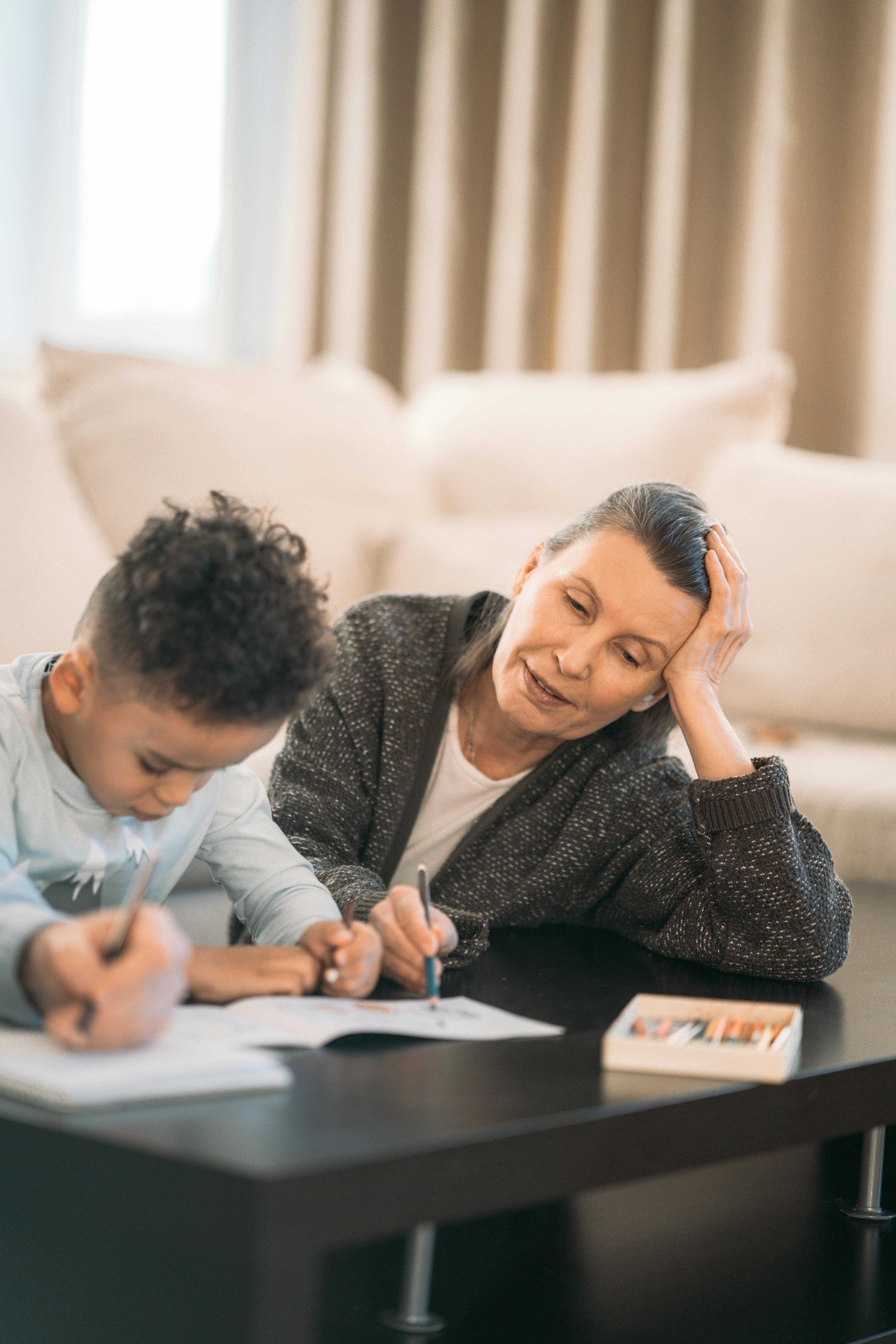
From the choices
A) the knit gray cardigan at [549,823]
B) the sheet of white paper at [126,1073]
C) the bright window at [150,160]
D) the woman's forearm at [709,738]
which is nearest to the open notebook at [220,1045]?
the sheet of white paper at [126,1073]

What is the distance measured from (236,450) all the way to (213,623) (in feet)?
4.32

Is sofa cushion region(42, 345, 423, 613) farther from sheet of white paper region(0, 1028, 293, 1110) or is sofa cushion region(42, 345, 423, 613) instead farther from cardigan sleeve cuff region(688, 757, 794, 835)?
sheet of white paper region(0, 1028, 293, 1110)

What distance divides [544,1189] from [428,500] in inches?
71.8

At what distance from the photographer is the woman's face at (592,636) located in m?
1.24

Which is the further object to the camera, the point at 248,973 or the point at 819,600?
the point at 819,600

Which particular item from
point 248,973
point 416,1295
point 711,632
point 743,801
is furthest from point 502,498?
point 416,1295

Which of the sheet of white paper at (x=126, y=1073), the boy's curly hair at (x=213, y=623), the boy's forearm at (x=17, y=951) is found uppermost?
the boy's curly hair at (x=213, y=623)

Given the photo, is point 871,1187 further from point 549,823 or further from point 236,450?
point 236,450

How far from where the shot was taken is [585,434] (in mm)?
2447

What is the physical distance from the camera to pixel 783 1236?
112 cm

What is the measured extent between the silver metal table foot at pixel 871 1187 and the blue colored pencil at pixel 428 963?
0.43 m

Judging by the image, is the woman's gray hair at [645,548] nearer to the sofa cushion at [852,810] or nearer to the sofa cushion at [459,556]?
the sofa cushion at [852,810]

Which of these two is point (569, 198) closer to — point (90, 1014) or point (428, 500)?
point (428, 500)

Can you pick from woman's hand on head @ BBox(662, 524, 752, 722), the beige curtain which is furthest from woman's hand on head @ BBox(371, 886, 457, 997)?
the beige curtain
